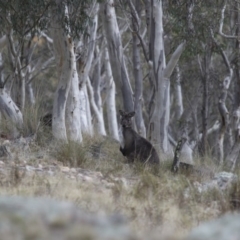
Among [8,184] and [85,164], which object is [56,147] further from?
[8,184]

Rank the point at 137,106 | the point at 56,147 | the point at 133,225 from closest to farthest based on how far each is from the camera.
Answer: the point at 133,225, the point at 56,147, the point at 137,106

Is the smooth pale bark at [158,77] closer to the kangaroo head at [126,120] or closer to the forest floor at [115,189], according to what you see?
the kangaroo head at [126,120]

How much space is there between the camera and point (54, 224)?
4.89m

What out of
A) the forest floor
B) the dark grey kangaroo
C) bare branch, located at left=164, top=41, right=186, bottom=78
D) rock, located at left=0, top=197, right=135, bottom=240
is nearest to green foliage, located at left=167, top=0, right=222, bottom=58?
bare branch, located at left=164, top=41, right=186, bottom=78

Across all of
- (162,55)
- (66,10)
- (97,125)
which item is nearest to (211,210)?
(66,10)

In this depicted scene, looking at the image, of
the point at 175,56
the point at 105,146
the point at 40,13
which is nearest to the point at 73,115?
the point at 105,146

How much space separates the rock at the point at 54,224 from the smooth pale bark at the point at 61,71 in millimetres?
9017

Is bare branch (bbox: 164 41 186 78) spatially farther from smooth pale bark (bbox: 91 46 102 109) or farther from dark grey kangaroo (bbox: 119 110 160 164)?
smooth pale bark (bbox: 91 46 102 109)

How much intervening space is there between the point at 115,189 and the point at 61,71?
6159mm

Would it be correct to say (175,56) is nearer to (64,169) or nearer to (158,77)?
(158,77)

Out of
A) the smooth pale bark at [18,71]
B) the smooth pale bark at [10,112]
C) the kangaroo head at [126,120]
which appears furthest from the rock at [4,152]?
the smooth pale bark at [18,71]

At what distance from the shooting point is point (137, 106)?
19.4 metres

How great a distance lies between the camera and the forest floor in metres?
7.91

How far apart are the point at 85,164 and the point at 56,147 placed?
3.63 feet
